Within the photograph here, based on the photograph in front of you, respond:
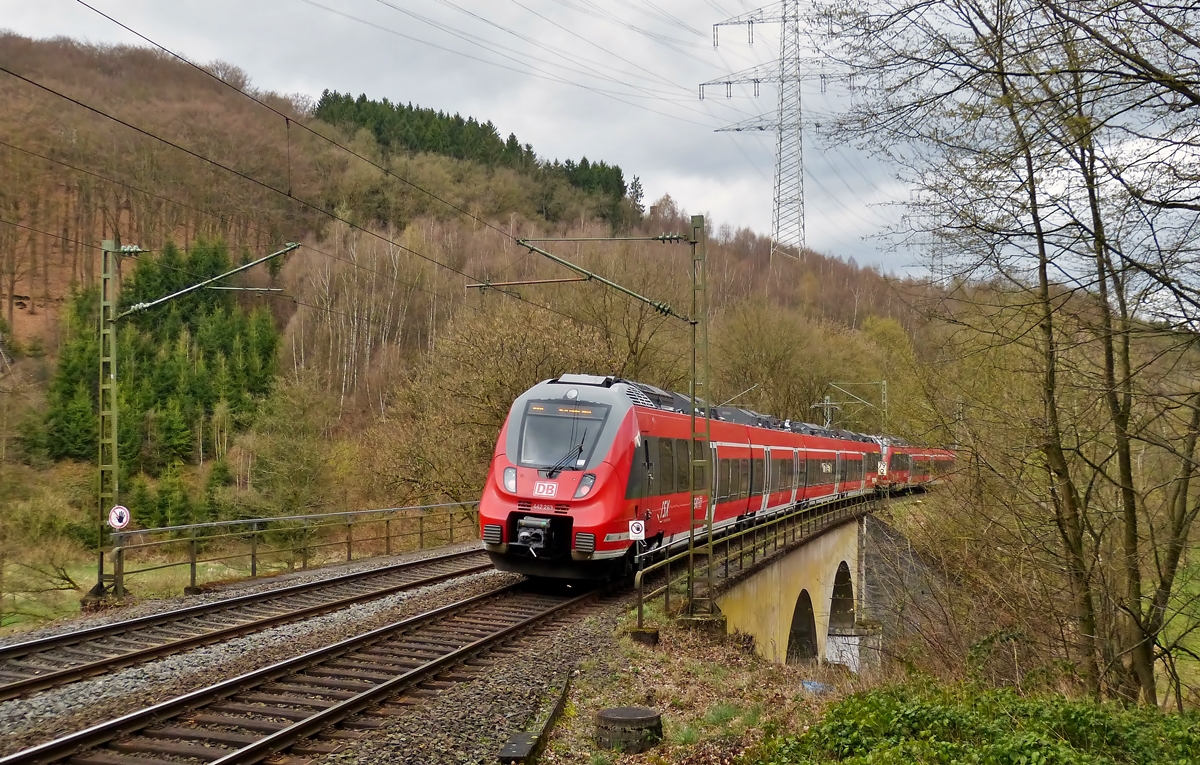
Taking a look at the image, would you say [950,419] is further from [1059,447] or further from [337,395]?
[337,395]

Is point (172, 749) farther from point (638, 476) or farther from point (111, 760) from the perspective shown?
point (638, 476)

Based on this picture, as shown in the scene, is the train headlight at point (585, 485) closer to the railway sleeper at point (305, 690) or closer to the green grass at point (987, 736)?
the railway sleeper at point (305, 690)

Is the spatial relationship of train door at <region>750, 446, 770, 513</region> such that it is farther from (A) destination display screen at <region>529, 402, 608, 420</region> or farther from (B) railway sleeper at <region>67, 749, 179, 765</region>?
(B) railway sleeper at <region>67, 749, 179, 765</region>

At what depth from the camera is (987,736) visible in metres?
6.87

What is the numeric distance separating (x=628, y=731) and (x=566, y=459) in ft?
22.7

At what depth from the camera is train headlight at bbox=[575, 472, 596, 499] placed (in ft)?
45.4

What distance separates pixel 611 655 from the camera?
10766mm

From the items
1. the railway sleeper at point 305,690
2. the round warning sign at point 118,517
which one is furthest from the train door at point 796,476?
the railway sleeper at point 305,690

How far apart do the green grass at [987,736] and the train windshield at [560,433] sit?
22.6ft

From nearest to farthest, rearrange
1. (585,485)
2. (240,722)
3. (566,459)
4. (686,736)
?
(240,722) → (686,736) → (585,485) → (566,459)

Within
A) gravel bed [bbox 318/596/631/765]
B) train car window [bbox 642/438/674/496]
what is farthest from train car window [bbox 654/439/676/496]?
gravel bed [bbox 318/596/631/765]

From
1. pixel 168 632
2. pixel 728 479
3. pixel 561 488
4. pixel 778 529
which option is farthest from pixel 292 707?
pixel 778 529

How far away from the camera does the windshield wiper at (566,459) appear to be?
14.1 meters

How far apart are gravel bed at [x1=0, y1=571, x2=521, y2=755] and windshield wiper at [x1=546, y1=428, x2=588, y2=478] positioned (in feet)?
8.75
